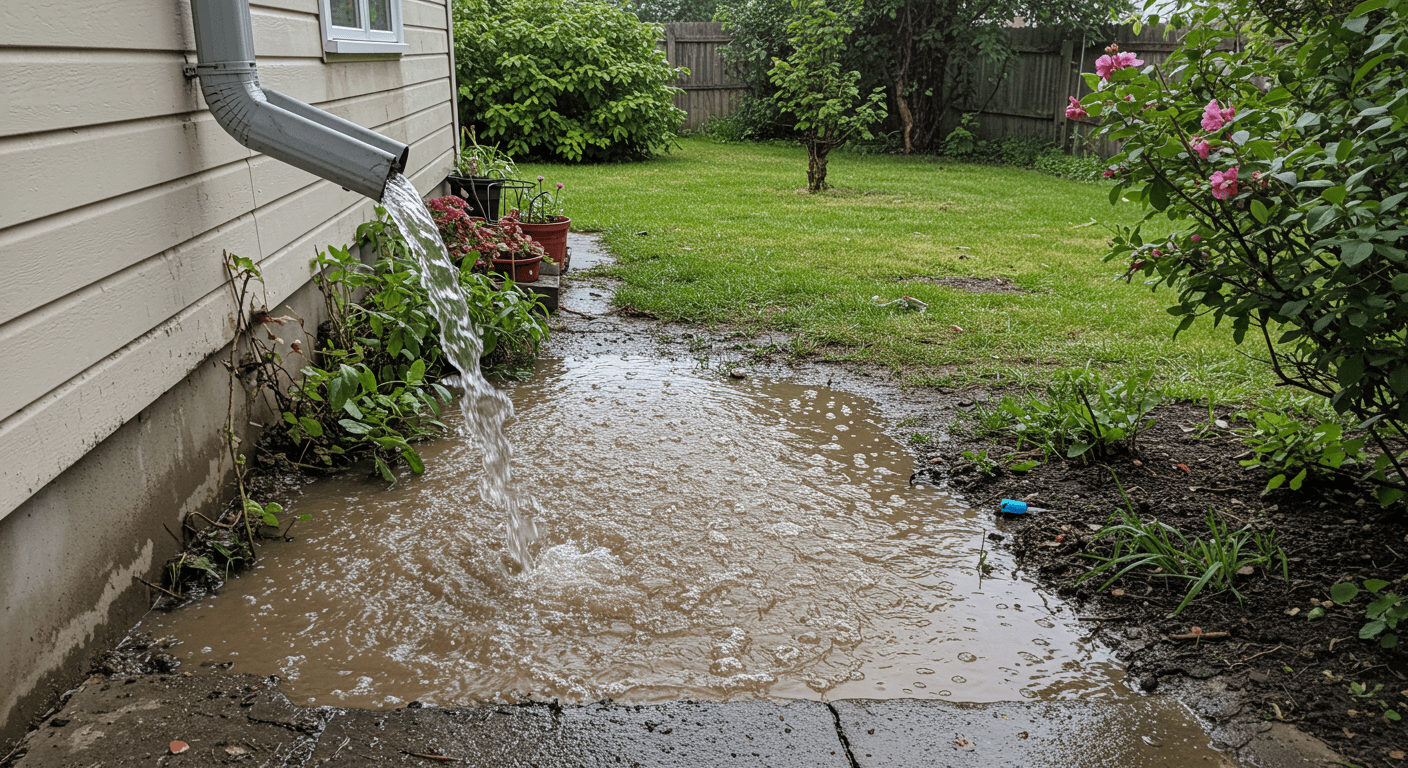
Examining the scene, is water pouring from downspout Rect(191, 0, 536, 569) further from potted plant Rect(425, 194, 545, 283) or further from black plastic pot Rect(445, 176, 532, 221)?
black plastic pot Rect(445, 176, 532, 221)

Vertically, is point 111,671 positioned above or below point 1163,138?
below

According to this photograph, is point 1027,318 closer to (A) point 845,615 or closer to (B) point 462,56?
(A) point 845,615

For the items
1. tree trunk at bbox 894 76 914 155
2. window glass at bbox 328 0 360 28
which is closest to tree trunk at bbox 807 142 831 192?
tree trunk at bbox 894 76 914 155

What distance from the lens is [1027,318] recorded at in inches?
215

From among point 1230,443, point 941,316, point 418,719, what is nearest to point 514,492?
point 418,719

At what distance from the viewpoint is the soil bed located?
2.13 metres

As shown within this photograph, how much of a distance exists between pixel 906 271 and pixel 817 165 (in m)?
4.50

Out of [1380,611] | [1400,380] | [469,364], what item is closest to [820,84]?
[469,364]

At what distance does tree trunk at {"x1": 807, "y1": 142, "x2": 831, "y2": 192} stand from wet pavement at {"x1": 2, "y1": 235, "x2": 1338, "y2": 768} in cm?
805

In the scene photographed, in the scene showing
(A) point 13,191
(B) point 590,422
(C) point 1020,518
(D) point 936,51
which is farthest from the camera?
(D) point 936,51

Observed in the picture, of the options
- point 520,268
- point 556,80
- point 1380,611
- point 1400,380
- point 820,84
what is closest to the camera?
point 1400,380

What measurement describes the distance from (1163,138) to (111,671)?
9.99ft

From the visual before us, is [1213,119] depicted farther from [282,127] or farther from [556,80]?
[556,80]

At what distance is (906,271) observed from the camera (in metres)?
6.68
